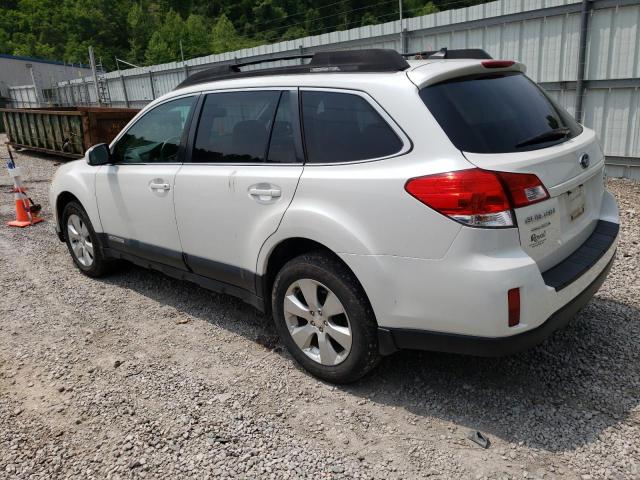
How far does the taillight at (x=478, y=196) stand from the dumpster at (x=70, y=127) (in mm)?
10680

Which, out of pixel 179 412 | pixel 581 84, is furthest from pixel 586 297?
pixel 581 84

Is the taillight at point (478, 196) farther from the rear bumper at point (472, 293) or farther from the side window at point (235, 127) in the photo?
the side window at point (235, 127)

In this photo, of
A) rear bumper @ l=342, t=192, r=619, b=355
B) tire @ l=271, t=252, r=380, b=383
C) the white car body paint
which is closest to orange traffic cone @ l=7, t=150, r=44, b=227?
the white car body paint

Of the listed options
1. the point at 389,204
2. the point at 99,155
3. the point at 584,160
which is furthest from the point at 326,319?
the point at 99,155

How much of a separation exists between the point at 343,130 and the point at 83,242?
11.1 feet

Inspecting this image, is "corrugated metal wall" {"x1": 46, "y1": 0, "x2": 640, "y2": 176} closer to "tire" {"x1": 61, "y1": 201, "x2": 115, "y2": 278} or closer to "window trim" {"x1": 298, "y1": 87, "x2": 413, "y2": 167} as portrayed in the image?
"window trim" {"x1": 298, "y1": 87, "x2": 413, "y2": 167}

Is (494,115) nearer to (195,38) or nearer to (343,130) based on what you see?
(343,130)

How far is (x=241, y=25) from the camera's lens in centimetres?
7838

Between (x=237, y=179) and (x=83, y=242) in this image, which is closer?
(x=237, y=179)

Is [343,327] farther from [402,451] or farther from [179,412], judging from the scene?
[179,412]

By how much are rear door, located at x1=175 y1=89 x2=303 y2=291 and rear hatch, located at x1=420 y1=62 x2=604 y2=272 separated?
950 millimetres

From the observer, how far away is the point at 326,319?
304 centimetres

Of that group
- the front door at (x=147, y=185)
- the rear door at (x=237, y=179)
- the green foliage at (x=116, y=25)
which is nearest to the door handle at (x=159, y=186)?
the front door at (x=147, y=185)

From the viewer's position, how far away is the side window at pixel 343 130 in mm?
2736
